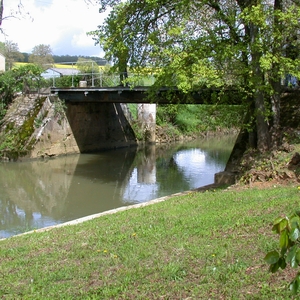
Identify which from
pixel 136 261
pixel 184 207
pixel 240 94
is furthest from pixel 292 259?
pixel 240 94

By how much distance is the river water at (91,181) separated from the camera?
14.5 m

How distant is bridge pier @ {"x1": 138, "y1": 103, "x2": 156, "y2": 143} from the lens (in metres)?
36.3

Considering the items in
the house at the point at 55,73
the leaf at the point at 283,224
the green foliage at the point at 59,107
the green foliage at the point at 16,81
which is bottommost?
the leaf at the point at 283,224

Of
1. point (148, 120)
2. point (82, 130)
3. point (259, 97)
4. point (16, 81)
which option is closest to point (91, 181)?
point (259, 97)

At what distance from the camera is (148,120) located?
36.7m

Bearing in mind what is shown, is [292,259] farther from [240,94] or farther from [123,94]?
[123,94]

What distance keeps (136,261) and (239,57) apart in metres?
8.83

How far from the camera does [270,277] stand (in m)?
4.71

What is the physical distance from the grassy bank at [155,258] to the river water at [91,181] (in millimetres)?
4942

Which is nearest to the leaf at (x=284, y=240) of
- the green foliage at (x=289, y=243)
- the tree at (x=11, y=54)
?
the green foliage at (x=289, y=243)

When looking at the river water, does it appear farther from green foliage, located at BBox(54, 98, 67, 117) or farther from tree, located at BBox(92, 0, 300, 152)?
tree, located at BBox(92, 0, 300, 152)

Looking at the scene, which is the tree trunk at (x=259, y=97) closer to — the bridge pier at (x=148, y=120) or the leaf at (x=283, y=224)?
the leaf at (x=283, y=224)

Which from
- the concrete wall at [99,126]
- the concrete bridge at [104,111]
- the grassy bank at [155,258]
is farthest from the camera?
the concrete wall at [99,126]

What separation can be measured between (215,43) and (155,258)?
850 centimetres
